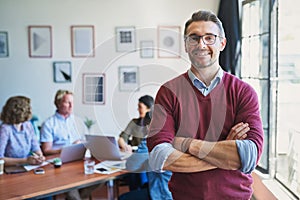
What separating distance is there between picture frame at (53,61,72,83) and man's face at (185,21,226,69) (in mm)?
3423

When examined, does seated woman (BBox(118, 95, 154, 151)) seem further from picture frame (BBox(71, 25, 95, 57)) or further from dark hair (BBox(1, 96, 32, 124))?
picture frame (BBox(71, 25, 95, 57))

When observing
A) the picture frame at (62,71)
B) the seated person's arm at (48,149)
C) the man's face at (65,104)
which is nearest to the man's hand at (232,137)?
the seated person's arm at (48,149)

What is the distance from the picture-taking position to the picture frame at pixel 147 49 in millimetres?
4590

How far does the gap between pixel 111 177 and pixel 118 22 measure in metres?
2.46

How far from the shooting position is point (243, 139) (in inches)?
54.2

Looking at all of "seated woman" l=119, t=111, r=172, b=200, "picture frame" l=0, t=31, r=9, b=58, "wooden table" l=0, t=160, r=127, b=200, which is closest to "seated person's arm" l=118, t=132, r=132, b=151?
"seated woman" l=119, t=111, r=172, b=200

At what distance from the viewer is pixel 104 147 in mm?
2918

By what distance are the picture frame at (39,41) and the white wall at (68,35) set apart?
0.17 ft

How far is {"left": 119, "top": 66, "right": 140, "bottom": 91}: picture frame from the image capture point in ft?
15.3

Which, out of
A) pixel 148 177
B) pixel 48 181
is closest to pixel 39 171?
pixel 48 181

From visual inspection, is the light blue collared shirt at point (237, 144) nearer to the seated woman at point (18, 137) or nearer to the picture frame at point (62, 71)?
the seated woman at point (18, 137)

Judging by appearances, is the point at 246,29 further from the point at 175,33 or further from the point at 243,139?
the point at 243,139

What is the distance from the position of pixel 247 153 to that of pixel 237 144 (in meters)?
0.05

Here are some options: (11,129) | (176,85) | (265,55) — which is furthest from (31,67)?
(176,85)
